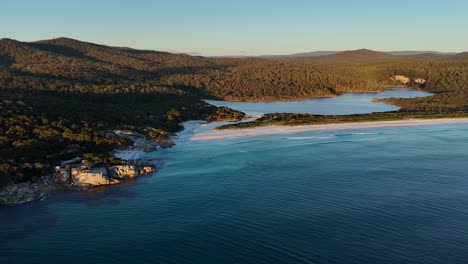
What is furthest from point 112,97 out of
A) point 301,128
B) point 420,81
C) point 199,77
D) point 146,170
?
point 420,81

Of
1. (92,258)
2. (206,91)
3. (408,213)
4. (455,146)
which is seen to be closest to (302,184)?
(408,213)

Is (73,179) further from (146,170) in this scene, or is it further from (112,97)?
(112,97)

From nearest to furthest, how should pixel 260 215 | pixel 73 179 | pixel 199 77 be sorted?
1. pixel 260 215
2. pixel 73 179
3. pixel 199 77

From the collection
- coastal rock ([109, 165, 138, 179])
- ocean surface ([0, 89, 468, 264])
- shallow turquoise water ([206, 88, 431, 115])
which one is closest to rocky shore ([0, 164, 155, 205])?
coastal rock ([109, 165, 138, 179])

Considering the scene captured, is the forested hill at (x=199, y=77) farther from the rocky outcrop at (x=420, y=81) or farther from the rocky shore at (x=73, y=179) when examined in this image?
the rocky shore at (x=73, y=179)

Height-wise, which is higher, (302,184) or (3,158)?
(3,158)

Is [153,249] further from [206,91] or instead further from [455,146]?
[206,91]

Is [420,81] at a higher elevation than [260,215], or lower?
higher

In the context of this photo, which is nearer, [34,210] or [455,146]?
[34,210]
